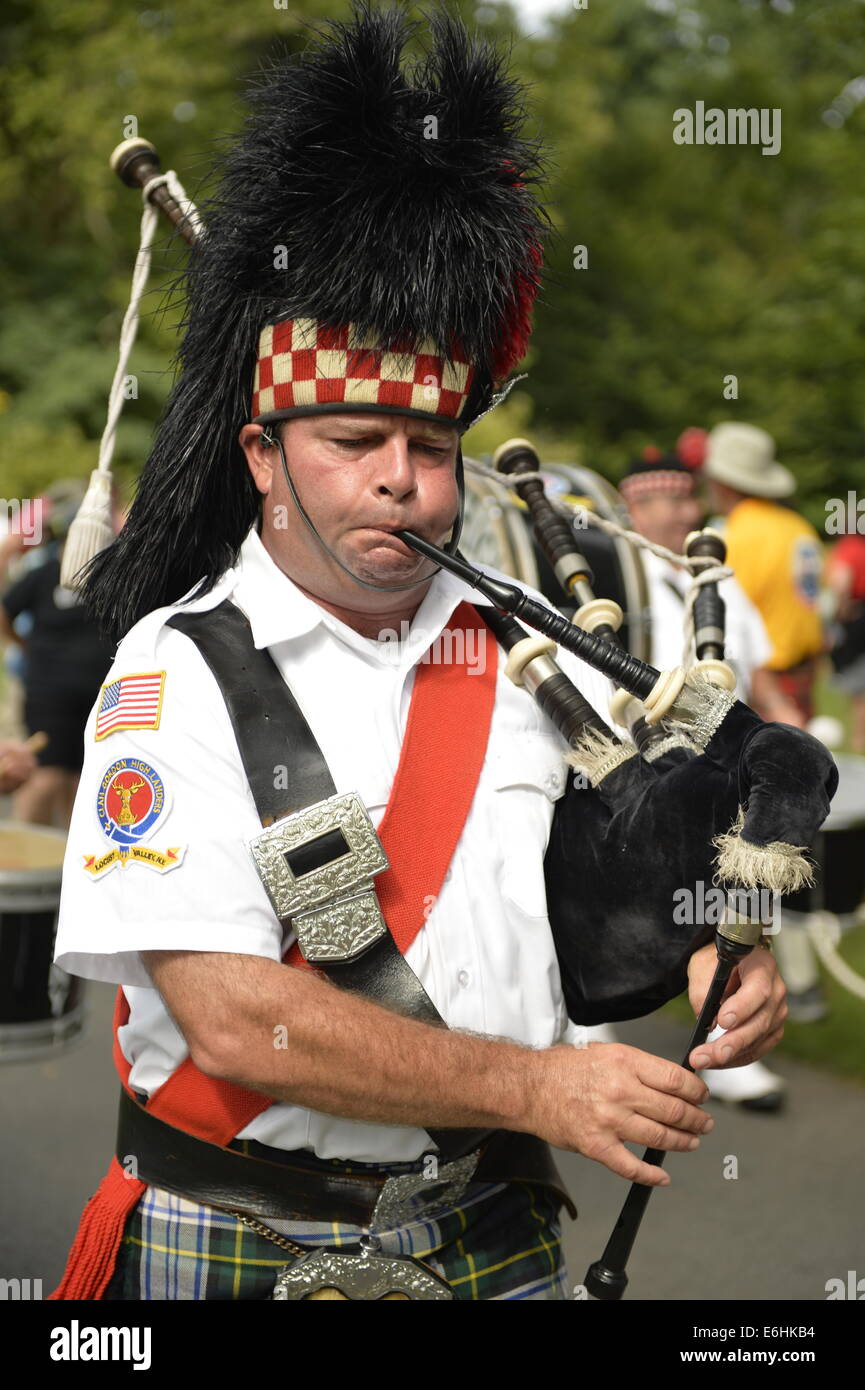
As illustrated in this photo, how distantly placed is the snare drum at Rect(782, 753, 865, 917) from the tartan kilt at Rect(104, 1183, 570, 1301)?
3012 millimetres

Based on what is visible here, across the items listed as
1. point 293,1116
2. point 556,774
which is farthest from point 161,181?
point 293,1116

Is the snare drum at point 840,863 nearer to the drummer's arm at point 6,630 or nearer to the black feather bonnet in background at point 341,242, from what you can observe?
the black feather bonnet in background at point 341,242

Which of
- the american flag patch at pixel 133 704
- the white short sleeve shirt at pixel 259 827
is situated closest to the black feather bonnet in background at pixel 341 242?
the white short sleeve shirt at pixel 259 827

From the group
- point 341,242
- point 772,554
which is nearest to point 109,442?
point 341,242

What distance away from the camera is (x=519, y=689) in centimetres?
211

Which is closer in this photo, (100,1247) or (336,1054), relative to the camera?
(336,1054)

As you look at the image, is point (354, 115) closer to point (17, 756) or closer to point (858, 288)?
point (17, 756)

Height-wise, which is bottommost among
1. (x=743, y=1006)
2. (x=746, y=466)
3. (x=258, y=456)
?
(x=743, y=1006)

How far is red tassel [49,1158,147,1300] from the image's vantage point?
2039mm

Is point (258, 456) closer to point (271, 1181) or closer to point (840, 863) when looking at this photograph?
point (271, 1181)

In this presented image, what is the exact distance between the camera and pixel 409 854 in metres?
1.91

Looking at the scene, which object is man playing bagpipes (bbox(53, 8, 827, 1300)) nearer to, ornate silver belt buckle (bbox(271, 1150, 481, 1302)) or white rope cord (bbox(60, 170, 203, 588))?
ornate silver belt buckle (bbox(271, 1150, 481, 1302))

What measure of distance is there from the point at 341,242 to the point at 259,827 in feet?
2.47

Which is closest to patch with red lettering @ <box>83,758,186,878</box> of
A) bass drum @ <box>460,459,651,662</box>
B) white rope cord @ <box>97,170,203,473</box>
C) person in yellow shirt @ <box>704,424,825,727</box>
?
white rope cord @ <box>97,170,203,473</box>
